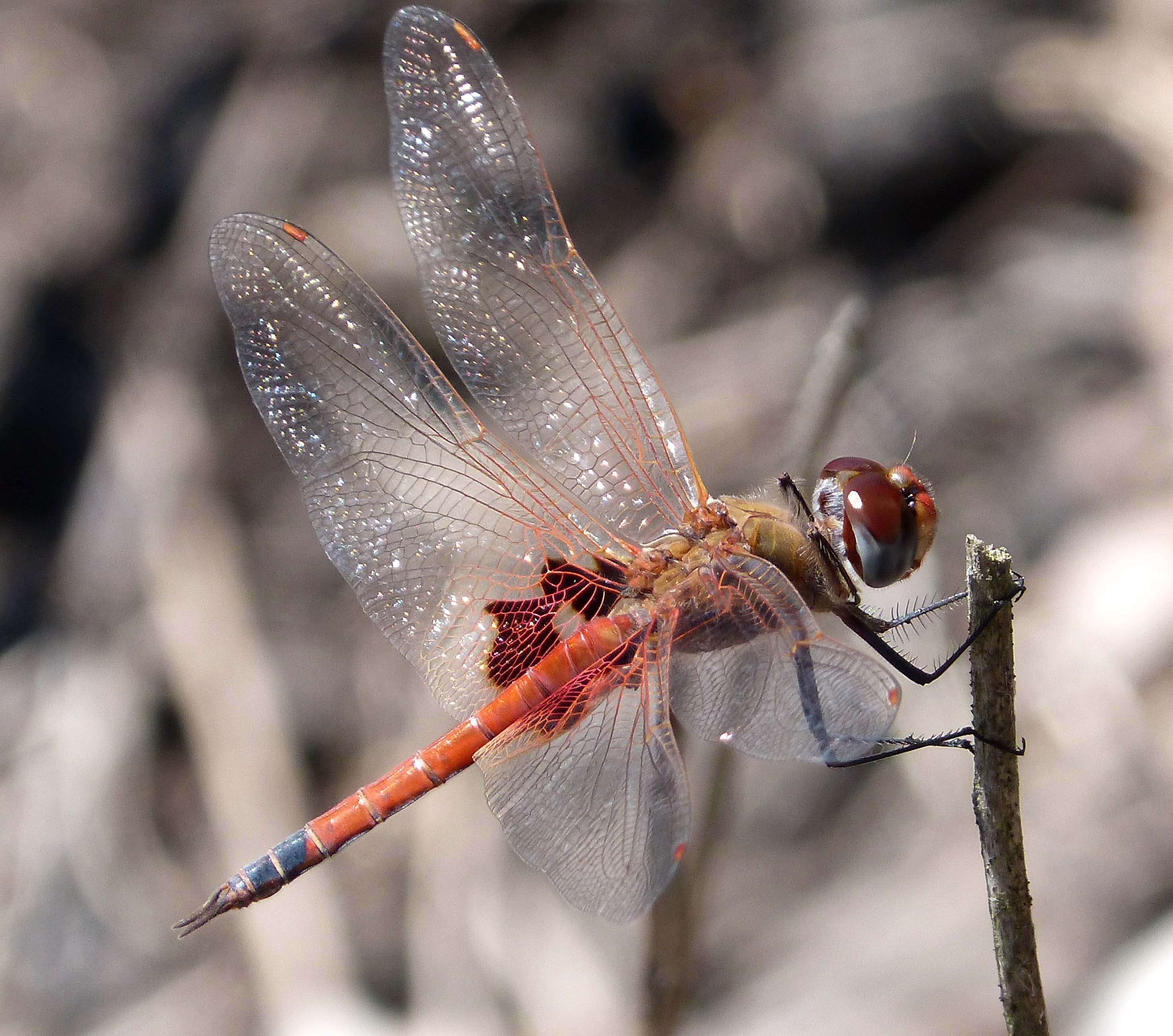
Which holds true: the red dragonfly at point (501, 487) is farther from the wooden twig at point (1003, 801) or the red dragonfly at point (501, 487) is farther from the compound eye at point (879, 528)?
the wooden twig at point (1003, 801)

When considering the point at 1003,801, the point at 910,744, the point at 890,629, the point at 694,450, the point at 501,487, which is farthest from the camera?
the point at 694,450

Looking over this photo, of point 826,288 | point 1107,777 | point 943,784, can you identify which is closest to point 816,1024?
point 943,784

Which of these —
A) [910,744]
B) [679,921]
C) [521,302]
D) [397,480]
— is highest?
[521,302]

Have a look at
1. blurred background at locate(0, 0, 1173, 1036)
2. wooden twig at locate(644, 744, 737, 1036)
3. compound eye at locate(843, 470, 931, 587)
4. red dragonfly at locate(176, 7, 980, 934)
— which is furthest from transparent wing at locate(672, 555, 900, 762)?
A: blurred background at locate(0, 0, 1173, 1036)

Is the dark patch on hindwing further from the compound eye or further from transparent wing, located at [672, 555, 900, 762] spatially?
the compound eye

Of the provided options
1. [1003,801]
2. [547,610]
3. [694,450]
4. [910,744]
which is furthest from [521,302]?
[694,450]

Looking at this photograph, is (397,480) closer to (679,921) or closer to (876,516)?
(876,516)

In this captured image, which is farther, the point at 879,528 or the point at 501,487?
the point at 501,487
